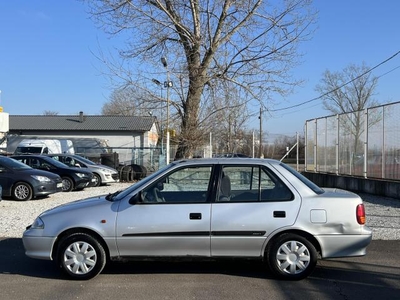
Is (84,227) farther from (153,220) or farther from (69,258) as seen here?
(153,220)

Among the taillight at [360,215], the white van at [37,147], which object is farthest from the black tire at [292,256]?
the white van at [37,147]

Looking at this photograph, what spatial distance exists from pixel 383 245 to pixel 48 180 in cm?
1056

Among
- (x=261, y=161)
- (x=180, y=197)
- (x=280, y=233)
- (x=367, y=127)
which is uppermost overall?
(x=367, y=127)

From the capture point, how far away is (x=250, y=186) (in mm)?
6066

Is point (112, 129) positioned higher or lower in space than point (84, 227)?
higher

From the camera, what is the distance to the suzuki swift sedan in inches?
226

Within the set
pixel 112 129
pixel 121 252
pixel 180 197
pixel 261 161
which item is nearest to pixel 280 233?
pixel 261 161

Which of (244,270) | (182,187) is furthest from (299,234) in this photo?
(182,187)

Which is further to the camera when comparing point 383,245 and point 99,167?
point 99,167

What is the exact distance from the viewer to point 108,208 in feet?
19.2

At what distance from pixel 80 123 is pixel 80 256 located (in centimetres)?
4443

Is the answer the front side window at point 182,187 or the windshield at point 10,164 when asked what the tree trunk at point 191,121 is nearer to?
the windshield at point 10,164

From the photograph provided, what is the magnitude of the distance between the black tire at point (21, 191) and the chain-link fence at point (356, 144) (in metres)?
12.1

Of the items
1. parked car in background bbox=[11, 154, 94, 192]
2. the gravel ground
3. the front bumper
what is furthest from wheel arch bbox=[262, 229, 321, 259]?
parked car in background bbox=[11, 154, 94, 192]
